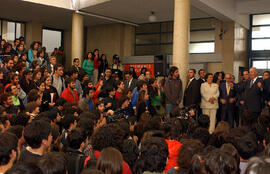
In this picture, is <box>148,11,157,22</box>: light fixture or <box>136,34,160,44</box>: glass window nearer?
<box>148,11,157,22</box>: light fixture

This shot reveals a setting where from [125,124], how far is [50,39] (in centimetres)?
1512

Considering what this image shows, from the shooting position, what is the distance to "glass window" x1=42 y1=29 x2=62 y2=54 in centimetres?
1880

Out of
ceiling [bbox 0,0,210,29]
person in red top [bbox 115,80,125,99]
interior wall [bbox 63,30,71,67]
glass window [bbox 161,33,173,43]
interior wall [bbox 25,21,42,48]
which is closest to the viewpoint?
person in red top [bbox 115,80,125,99]

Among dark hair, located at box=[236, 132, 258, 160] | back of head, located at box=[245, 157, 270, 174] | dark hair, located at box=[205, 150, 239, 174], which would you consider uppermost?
back of head, located at box=[245, 157, 270, 174]

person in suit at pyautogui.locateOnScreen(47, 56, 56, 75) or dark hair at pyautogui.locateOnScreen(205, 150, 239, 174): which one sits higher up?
person in suit at pyautogui.locateOnScreen(47, 56, 56, 75)

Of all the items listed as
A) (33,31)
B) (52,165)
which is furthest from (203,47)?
(52,165)

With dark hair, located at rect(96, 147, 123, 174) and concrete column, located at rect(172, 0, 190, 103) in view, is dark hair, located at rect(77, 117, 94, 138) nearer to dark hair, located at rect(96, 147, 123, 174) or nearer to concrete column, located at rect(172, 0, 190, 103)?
dark hair, located at rect(96, 147, 123, 174)

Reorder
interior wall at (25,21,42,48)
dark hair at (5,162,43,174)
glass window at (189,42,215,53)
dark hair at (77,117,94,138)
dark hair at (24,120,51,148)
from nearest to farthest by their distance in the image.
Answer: dark hair at (5,162,43,174) → dark hair at (24,120,51,148) → dark hair at (77,117,94,138) → glass window at (189,42,215,53) → interior wall at (25,21,42,48)

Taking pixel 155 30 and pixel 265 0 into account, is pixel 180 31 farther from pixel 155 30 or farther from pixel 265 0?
pixel 155 30

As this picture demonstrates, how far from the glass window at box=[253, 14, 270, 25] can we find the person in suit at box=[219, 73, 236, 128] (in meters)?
6.47

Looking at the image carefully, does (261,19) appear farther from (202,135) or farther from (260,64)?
(202,135)

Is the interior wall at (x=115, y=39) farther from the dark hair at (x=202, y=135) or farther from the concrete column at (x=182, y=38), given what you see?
the dark hair at (x=202, y=135)

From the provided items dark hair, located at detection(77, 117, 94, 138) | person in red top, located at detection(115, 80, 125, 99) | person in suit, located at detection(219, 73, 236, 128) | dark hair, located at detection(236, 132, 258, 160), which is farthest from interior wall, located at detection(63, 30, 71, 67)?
dark hair, located at detection(236, 132, 258, 160)

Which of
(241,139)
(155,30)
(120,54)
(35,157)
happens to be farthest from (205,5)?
(35,157)
